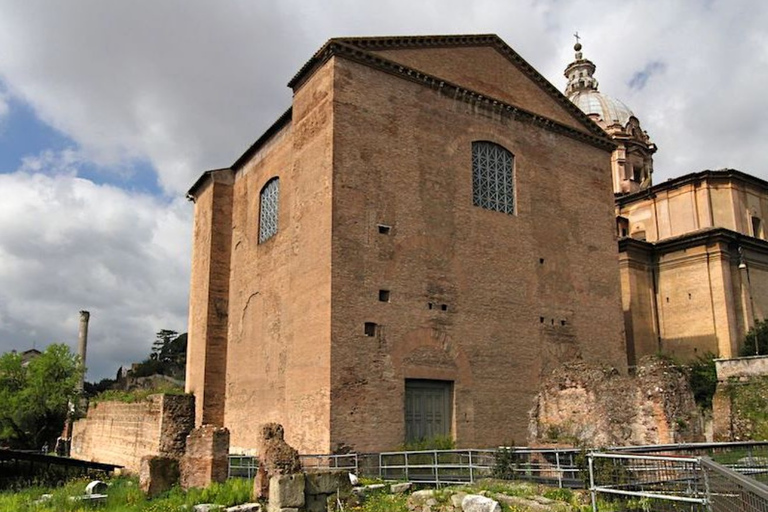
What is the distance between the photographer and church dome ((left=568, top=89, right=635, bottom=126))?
42694 mm

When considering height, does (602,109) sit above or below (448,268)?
above

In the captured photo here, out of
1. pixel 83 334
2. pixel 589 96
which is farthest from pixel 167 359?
pixel 589 96

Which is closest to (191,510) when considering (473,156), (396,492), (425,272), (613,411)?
(396,492)

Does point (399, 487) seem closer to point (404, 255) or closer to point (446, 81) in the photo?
point (404, 255)

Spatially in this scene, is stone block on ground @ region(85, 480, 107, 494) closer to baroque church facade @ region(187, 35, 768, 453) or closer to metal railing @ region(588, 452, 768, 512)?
baroque church facade @ region(187, 35, 768, 453)

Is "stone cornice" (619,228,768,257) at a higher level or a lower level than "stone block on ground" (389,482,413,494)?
higher

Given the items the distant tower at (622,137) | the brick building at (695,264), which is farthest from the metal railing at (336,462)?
the distant tower at (622,137)

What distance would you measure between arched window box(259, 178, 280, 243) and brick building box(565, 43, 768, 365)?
15.6 meters

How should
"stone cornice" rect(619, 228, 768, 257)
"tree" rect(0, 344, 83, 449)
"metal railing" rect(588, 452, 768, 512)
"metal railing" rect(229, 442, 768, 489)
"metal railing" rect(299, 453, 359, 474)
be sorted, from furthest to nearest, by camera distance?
"tree" rect(0, 344, 83, 449), "stone cornice" rect(619, 228, 768, 257), "metal railing" rect(299, 453, 359, 474), "metal railing" rect(229, 442, 768, 489), "metal railing" rect(588, 452, 768, 512)

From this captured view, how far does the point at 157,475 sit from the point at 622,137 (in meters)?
35.2

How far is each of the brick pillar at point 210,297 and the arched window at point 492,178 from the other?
9234 mm

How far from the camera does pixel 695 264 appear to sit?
1152 inches

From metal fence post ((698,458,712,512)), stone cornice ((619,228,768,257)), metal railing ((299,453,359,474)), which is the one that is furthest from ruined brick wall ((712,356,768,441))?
metal fence post ((698,458,712,512))

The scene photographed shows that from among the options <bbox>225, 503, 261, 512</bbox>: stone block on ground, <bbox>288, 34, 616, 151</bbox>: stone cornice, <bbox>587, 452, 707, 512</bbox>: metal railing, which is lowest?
<bbox>225, 503, 261, 512</bbox>: stone block on ground
